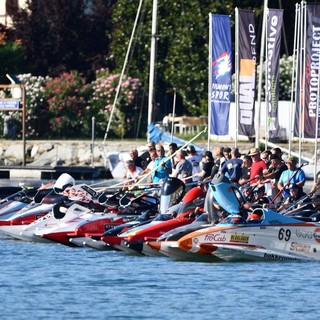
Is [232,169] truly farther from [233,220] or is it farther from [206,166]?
[233,220]

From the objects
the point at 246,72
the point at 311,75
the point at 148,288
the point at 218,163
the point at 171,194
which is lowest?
the point at 148,288

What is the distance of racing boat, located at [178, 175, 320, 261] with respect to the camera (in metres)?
24.6

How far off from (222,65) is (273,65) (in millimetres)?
2023

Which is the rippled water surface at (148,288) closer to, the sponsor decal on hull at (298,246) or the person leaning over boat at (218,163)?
the sponsor decal on hull at (298,246)

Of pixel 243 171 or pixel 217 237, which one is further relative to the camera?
pixel 243 171

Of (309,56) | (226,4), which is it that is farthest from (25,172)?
(309,56)

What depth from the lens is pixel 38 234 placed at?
93.5 feet

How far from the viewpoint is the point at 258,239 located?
2466 centimetres

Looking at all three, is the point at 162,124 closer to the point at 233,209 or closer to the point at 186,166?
the point at 186,166

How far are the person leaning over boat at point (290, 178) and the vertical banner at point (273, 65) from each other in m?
10.5

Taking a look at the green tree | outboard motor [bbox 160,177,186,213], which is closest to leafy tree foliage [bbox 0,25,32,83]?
the green tree

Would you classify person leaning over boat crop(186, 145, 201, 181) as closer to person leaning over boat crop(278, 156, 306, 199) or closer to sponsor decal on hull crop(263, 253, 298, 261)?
person leaning over boat crop(278, 156, 306, 199)

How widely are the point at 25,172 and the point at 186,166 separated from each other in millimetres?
18644

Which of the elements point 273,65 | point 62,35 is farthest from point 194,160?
point 62,35
